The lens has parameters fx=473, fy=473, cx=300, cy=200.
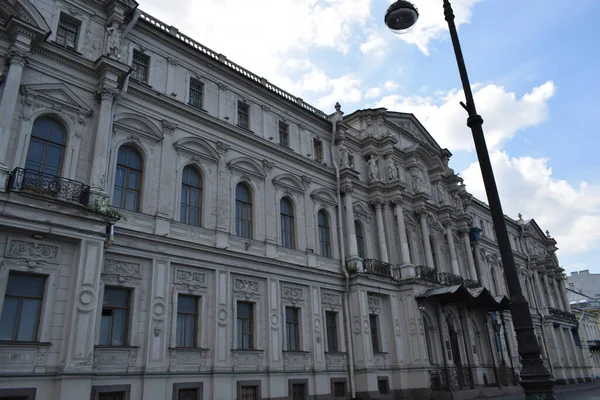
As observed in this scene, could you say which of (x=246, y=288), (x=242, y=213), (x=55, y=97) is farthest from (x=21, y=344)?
(x=242, y=213)

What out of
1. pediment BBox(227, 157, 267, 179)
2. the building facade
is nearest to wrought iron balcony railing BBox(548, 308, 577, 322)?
the building facade

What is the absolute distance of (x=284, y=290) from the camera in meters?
20.9

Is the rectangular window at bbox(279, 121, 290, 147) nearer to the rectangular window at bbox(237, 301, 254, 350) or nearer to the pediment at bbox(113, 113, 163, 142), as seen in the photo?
the pediment at bbox(113, 113, 163, 142)

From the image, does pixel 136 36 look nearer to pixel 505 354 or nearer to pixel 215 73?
pixel 215 73

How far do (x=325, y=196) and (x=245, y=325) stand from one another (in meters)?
8.93

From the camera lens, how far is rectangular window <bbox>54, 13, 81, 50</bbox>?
54.3 ft

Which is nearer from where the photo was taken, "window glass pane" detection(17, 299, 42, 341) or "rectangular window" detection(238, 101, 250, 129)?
"window glass pane" detection(17, 299, 42, 341)

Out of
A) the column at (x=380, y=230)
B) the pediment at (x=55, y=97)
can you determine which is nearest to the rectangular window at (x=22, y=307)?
the pediment at (x=55, y=97)

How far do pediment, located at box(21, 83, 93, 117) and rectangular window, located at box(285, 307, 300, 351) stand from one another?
11543 millimetres

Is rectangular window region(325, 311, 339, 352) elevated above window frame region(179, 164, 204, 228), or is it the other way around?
window frame region(179, 164, 204, 228)

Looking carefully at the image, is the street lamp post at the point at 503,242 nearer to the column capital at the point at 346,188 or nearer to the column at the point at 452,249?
the column capital at the point at 346,188

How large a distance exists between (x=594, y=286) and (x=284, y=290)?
279 ft

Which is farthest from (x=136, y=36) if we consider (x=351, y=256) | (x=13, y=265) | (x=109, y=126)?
(x=351, y=256)

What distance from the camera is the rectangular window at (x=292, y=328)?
20.6 m
